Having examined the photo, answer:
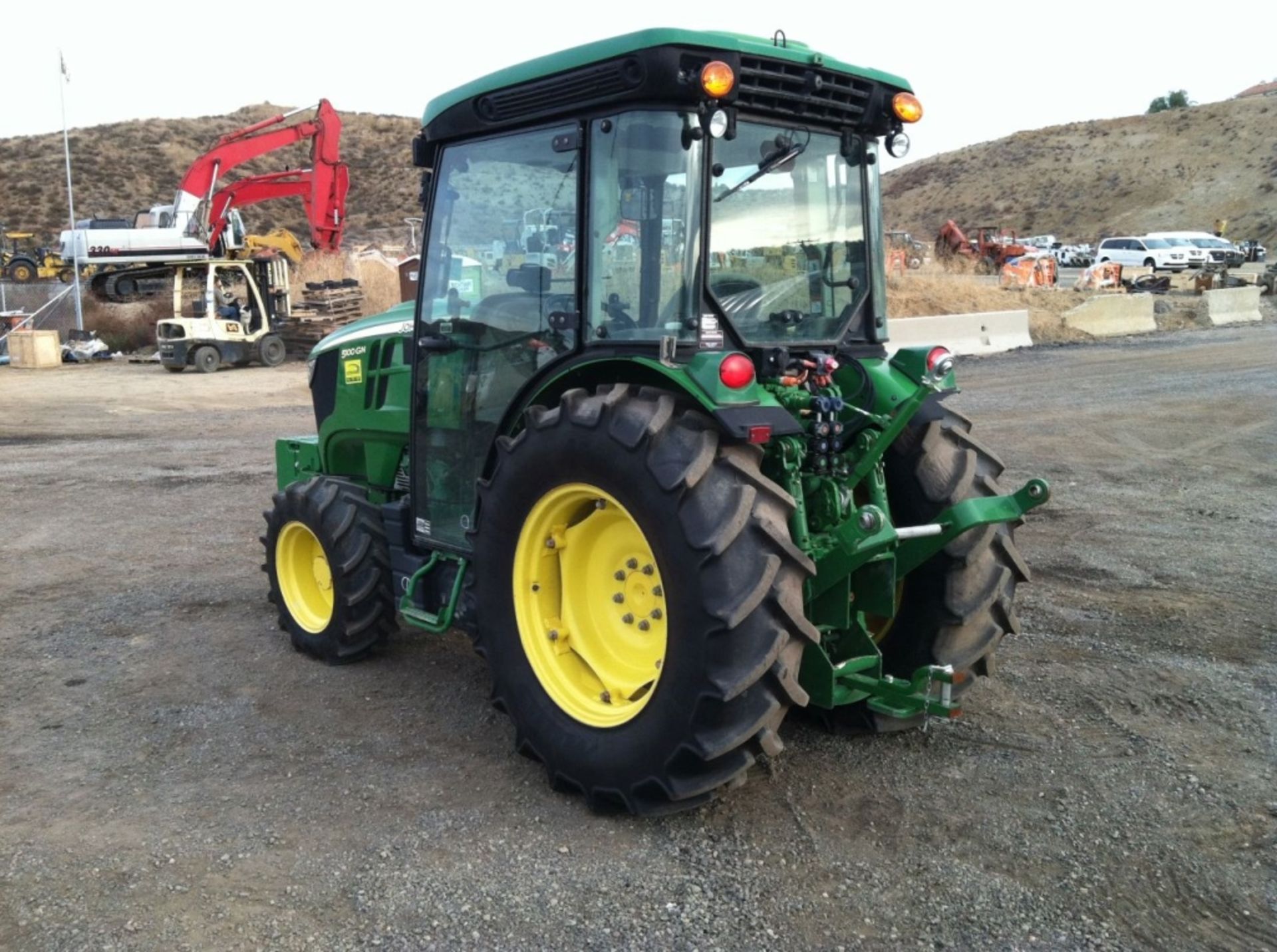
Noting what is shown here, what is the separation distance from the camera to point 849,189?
15.0ft

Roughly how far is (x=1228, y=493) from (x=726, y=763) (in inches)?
282

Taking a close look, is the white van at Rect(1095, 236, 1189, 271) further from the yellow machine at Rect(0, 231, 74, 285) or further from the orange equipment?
the yellow machine at Rect(0, 231, 74, 285)

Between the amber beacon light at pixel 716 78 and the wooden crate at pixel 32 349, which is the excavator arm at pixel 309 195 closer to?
the wooden crate at pixel 32 349

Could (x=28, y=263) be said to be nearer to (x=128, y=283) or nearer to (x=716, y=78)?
(x=128, y=283)

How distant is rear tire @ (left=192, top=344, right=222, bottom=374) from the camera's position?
20203mm

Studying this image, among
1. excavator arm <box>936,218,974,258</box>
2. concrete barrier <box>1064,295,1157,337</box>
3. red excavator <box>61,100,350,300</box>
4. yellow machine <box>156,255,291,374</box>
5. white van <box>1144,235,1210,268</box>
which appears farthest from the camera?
white van <box>1144,235,1210,268</box>

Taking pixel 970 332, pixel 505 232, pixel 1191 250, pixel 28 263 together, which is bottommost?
pixel 970 332

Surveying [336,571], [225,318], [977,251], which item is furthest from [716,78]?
[977,251]

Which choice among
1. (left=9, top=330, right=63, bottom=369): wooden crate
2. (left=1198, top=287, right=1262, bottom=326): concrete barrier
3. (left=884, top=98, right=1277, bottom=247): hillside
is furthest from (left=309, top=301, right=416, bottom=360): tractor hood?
(left=884, top=98, right=1277, bottom=247): hillside

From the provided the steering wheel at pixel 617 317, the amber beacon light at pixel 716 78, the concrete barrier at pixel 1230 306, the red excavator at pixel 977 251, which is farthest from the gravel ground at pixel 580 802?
the red excavator at pixel 977 251

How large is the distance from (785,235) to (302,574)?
10.2ft

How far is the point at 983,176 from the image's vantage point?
81.3 meters

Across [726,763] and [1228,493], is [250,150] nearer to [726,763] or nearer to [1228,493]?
[1228,493]

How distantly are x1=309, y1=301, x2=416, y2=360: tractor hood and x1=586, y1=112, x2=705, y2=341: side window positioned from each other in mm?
1449
